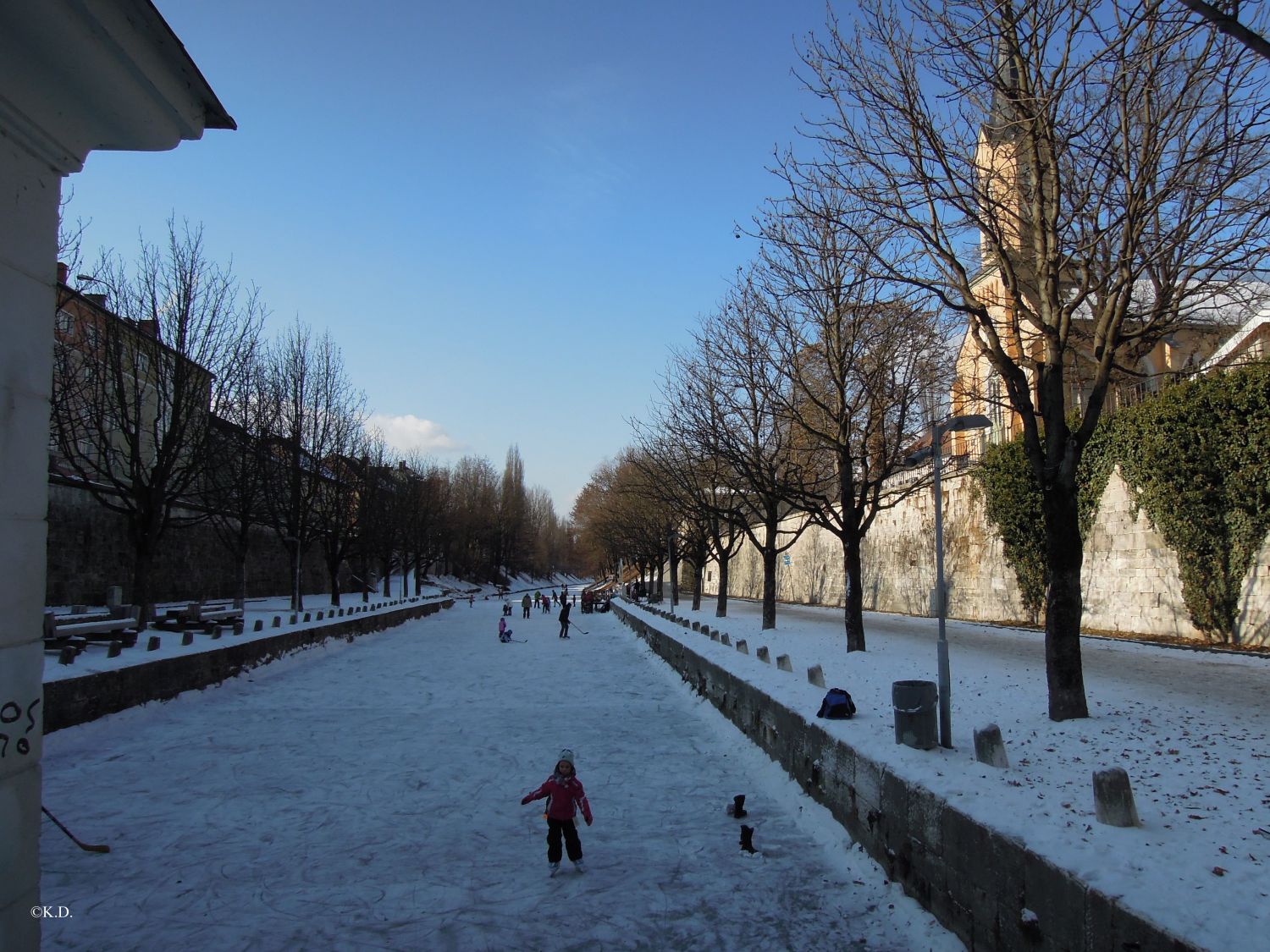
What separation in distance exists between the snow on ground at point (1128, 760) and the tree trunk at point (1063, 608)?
22cm

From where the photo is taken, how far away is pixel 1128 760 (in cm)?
575

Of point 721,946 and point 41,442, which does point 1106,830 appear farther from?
point 41,442

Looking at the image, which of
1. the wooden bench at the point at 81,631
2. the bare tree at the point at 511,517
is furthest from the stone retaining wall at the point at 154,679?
the bare tree at the point at 511,517

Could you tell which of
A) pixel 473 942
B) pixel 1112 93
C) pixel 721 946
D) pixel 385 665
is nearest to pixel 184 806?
pixel 473 942

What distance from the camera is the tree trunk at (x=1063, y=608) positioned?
731cm

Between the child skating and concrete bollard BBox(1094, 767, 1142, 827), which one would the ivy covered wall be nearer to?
concrete bollard BBox(1094, 767, 1142, 827)

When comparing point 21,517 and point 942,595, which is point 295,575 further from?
point 21,517

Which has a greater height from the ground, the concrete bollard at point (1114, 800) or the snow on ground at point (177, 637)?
the concrete bollard at point (1114, 800)

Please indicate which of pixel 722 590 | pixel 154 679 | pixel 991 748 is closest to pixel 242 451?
pixel 154 679

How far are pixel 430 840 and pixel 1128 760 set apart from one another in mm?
5499

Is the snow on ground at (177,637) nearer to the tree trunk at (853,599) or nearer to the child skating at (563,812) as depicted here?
the child skating at (563,812)

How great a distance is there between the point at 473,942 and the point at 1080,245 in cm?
806

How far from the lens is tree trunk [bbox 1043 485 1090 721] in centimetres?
731

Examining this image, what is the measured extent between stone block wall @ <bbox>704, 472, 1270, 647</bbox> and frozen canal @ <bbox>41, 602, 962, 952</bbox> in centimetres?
271
